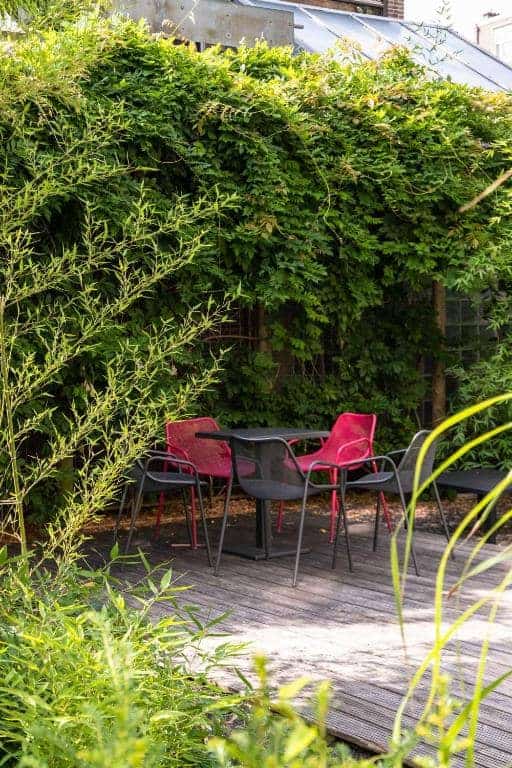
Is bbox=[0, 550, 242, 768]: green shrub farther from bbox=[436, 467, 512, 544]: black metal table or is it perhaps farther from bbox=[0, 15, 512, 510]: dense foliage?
bbox=[436, 467, 512, 544]: black metal table

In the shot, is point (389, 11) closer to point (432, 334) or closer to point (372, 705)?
point (432, 334)

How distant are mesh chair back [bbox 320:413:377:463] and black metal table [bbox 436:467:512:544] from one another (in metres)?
0.57

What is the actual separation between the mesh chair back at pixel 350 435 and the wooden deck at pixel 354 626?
55 centimetres

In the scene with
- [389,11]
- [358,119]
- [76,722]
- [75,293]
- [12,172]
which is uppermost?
[389,11]

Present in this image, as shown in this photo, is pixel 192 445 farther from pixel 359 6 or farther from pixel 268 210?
pixel 359 6

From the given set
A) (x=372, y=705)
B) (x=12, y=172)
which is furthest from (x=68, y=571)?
(x=12, y=172)

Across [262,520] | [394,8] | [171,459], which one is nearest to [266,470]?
[262,520]

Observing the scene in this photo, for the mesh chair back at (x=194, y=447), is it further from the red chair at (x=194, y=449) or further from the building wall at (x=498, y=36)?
the building wall at (x=498, y=36)

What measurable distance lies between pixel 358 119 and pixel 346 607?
12.5ft

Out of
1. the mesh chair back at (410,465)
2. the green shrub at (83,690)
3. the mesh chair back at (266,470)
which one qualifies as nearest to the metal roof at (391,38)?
the mesh chair back at (410,465)

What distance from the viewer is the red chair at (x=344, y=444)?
6.34 m

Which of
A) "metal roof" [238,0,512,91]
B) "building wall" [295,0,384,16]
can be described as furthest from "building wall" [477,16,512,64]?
"building wall" [295,0,384,16]

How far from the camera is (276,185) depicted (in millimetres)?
6918

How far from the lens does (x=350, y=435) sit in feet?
21.7
